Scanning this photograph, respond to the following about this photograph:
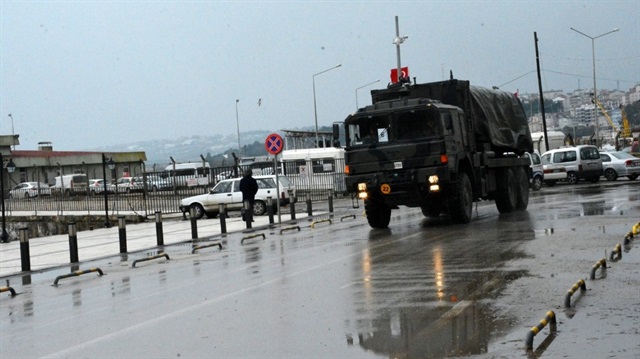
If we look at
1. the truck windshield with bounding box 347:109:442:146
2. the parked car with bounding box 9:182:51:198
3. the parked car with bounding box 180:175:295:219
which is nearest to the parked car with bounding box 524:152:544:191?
the parked car with bounding box 180:175:295:219

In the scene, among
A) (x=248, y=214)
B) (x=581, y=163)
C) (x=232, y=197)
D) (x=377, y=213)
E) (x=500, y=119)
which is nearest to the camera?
(x=377, y=213)

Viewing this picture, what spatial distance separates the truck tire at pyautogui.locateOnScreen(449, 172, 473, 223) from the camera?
21.6 m

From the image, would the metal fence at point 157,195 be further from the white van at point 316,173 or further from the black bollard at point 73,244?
the black bollard at point 73,244

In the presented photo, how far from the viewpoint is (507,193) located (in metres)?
25.1

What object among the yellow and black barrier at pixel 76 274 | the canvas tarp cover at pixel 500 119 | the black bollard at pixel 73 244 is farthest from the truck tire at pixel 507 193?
the yellow and black barrier at pixel 76 274

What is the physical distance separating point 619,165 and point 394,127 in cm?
2740

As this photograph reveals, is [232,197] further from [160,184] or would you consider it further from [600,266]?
[600,266]

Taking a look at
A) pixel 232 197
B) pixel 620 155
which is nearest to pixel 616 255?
pixel 232 197

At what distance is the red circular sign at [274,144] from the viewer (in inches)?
1129

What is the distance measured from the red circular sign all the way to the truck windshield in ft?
23.6

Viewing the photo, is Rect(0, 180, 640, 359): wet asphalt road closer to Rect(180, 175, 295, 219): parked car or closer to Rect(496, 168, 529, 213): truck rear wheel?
Rect(496, 168, 529, 213): truck rear wheel

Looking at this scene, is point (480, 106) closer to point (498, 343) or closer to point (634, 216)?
point (634, 216)

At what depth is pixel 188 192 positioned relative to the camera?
139ft

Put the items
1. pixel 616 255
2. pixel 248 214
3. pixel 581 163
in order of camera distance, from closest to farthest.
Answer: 1. pixel 616 255
2. pixel 248 214
3. pixel 581 163
